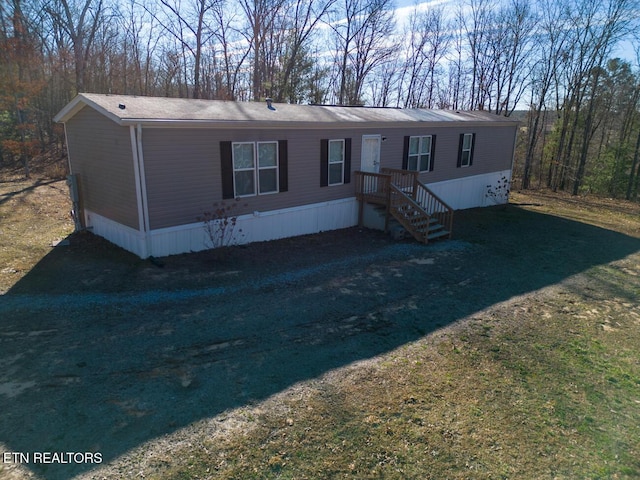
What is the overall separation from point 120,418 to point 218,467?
48.0 inches

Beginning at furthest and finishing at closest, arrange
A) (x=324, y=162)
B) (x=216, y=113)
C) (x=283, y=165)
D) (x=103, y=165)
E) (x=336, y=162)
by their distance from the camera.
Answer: (x=336, y=162), (x=324, y=162), (x=283, y=165), (x=216, y=113), (x=103, y=165)

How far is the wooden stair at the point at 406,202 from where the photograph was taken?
37.0 ft

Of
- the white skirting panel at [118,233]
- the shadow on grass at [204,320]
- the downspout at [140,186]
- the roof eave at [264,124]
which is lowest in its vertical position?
the shadow on grass at [204,320]

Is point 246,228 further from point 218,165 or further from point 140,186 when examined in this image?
point 140,186

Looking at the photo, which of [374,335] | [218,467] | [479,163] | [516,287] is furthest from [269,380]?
[479,163]

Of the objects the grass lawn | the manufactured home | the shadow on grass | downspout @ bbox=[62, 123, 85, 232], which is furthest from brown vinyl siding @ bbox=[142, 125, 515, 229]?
the grass lawn

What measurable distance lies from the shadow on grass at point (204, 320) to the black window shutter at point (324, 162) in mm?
1569

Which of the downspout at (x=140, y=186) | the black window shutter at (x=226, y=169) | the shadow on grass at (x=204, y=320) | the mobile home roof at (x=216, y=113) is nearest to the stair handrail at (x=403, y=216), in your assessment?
the shadow on grass at (x=204, y=320)

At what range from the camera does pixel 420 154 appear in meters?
14.1

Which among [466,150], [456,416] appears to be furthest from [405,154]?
[456,416]

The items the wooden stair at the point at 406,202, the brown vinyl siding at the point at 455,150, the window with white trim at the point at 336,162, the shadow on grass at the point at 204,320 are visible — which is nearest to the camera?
the shadow on grass at the point at 204,320

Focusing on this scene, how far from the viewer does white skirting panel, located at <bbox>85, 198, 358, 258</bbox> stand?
28.4 feet

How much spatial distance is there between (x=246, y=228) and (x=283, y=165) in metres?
1.85

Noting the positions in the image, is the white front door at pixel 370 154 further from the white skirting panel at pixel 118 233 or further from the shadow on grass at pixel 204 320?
the white skirting panel at pixel 118 233
